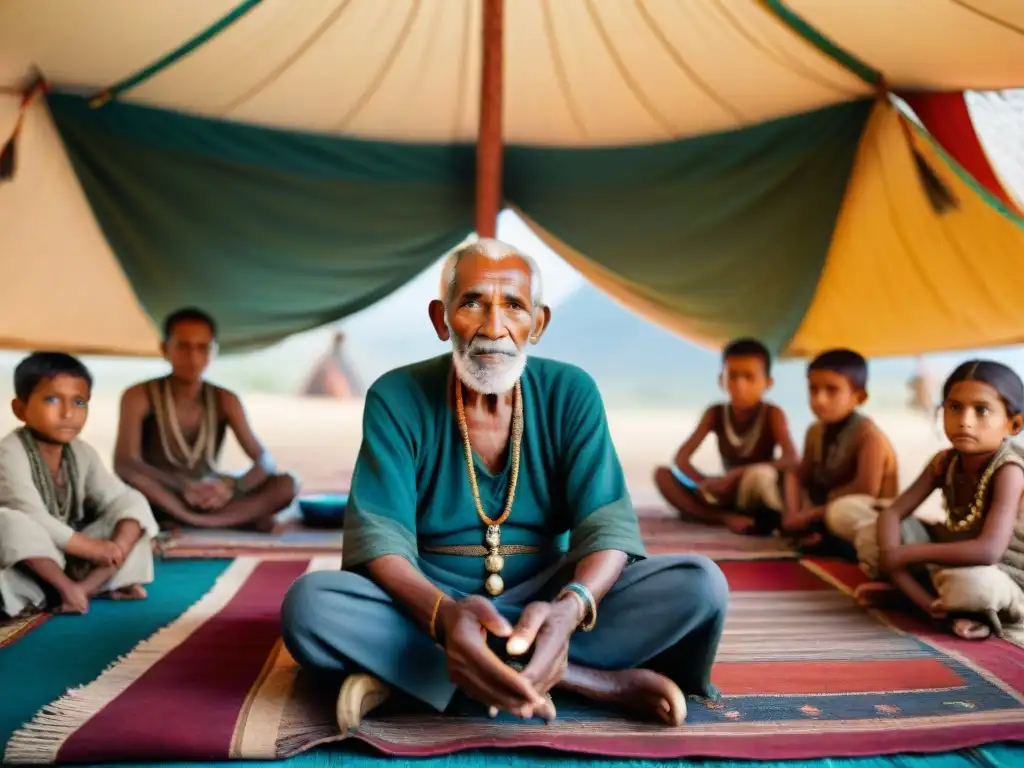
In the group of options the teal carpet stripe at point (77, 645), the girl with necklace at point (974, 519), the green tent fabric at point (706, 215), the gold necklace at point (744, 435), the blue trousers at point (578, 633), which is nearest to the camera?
the blue trousers at point (578, 633)

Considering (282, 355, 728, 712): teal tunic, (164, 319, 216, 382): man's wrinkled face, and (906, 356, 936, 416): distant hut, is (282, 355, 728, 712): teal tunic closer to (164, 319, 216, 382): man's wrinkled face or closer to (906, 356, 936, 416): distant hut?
(164, 319, 216, 382): man's wrinkled face

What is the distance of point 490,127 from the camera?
495 cm

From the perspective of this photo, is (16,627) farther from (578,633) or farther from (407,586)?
(578,633)

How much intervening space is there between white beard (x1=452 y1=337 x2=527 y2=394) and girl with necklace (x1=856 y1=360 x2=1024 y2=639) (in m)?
1.46

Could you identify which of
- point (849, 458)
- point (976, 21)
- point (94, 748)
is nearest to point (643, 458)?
point (849, 458)

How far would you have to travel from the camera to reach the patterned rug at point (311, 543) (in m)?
3.87

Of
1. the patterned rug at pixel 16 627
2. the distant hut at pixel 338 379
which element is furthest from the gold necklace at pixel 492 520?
the distant hut at pixel 338 379

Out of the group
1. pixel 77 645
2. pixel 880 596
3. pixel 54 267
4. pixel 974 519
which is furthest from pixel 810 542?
pixel 54 267

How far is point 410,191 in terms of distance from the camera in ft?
18.1

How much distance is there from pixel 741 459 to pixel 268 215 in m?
3.00

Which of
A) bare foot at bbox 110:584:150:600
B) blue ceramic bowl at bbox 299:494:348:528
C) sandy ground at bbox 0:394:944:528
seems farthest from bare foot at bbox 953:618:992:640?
sandy ground at bbox 0:394:944:528

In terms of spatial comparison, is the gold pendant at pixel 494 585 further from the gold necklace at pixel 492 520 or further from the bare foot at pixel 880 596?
the bare foot at pixel 880 596

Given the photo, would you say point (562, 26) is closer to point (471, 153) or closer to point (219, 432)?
point (471, 153)

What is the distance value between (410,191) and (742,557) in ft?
9.63
